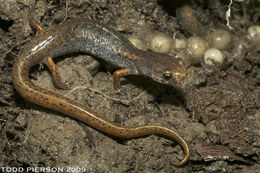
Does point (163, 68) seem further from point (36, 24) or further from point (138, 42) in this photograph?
point (36, 24)

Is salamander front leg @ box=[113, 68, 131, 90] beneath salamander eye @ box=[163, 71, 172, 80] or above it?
beneath

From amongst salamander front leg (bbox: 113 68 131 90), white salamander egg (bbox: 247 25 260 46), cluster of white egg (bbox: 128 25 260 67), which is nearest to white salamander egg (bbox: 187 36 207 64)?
cluster of white egg (bbox: 128 25 260 67)

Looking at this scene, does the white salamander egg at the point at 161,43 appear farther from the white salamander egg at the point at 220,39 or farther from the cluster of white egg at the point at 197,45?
the white salamander egg at the point at 220,39

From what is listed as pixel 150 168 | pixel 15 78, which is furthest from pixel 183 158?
pixel 15 78

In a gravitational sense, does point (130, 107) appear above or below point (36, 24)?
below

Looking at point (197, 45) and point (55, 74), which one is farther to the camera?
point (197, 45)

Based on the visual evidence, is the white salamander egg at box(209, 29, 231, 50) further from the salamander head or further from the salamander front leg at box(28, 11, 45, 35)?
the salamander front leg at box(28, 11, 45, 35)

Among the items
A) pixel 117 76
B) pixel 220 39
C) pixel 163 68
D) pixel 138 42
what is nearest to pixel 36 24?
pixel 117 76
